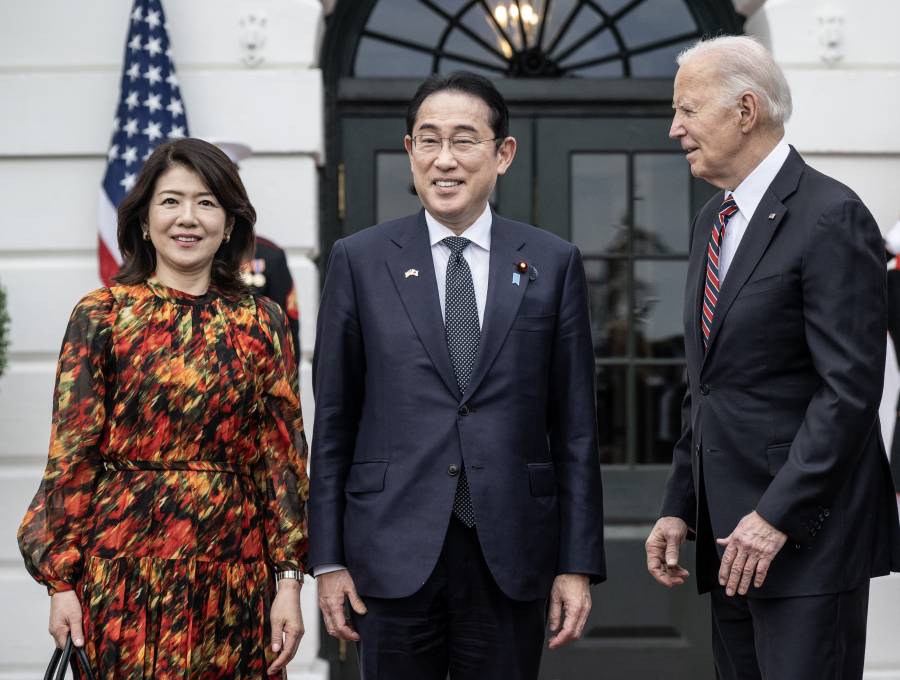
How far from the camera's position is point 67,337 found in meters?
2.62

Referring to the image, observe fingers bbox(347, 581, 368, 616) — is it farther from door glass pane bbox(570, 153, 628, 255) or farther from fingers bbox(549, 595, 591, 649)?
door glass pane bbox(570, 153, 628, 255)

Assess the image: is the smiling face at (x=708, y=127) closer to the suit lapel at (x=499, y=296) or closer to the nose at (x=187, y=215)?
the suit lapel at (x=499, y=296)

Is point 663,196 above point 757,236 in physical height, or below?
above

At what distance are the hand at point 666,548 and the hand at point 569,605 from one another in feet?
0.85

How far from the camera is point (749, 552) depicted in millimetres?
2508

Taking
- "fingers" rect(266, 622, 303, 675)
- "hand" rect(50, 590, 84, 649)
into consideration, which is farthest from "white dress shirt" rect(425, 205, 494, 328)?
"hand" rect(50, 590, 84, 649)

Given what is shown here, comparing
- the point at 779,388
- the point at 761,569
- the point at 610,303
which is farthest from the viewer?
the point at 610,303

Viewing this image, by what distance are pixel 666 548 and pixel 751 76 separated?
3.83 ft

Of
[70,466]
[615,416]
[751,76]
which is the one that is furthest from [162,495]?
[615,416]

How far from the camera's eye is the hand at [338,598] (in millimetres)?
2734

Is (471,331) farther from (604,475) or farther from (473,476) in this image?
(604,475)

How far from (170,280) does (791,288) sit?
4.70 ft

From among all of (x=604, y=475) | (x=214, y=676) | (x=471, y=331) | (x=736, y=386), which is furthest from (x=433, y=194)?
(x=604, y=475)

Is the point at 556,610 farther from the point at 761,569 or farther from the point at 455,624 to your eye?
the point at 761,569
